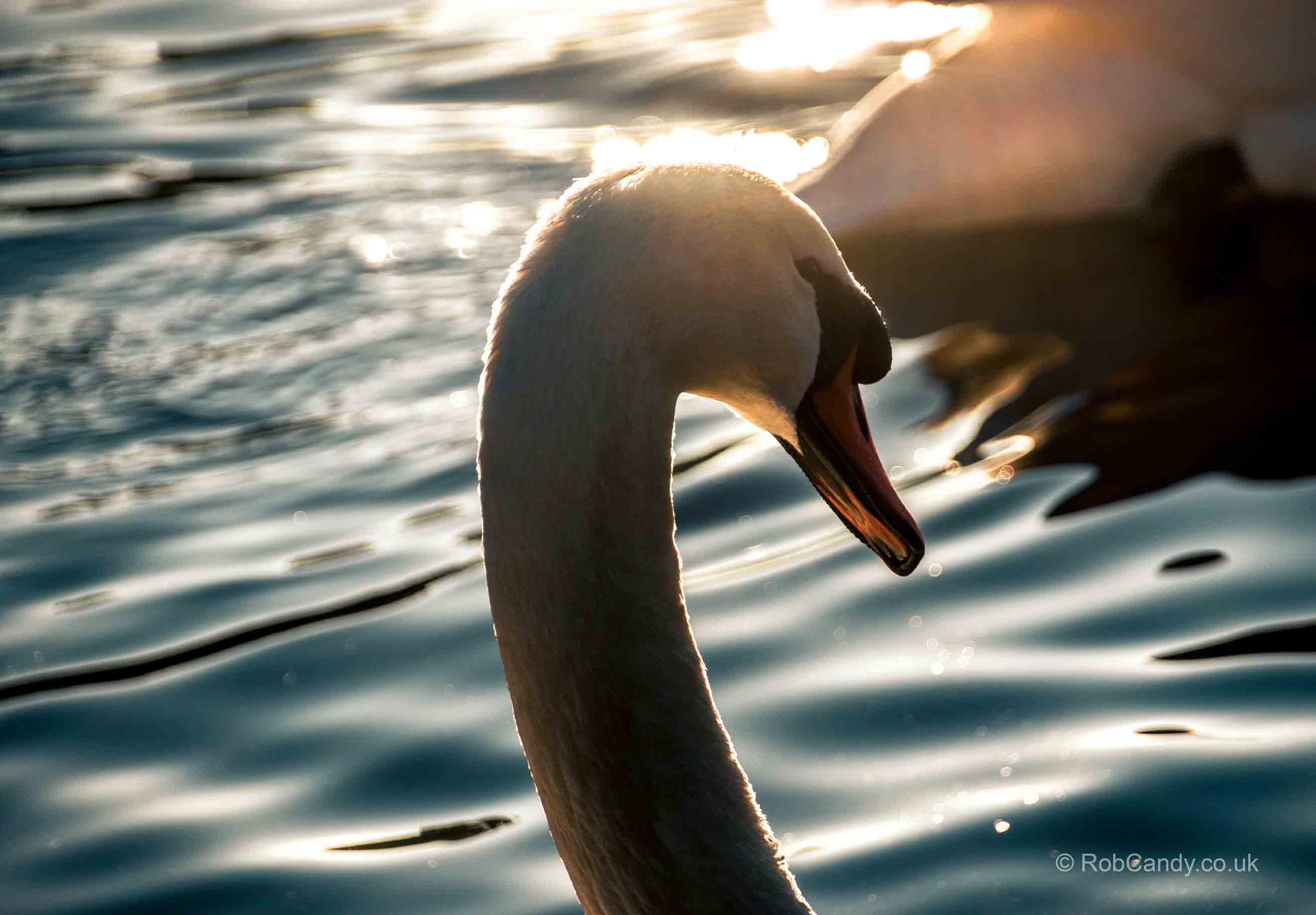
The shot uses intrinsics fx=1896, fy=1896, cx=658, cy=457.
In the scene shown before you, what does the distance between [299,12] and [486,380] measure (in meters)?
8.59

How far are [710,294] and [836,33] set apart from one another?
7067 millimetres

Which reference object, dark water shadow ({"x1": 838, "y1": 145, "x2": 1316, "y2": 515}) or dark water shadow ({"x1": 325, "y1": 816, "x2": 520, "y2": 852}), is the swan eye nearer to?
dark water shadow ({"x1": 325, "y1": 816, "x2": 520, "y2": 852})

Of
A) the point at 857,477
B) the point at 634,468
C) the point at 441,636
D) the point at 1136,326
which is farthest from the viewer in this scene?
the point at 1136,326

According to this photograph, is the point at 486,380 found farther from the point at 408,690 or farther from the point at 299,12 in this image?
the point at 299,12

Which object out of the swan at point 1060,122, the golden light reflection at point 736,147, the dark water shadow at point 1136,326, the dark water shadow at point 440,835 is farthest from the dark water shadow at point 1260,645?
the golden light reflection at point 736,147

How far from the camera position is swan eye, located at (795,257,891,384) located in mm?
2107

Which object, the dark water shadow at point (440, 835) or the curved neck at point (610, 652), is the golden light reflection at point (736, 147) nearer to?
the dark water shadow at point (440, 835)

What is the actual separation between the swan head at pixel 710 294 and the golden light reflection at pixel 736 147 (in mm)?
4281

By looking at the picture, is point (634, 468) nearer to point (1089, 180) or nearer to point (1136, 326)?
point (1136, 326)

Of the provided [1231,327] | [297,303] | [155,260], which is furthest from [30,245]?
[1231,327]

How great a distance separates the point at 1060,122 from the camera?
5.80m

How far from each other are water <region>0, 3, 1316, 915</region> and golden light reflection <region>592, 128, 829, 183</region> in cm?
99

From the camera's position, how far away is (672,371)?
2039 mm

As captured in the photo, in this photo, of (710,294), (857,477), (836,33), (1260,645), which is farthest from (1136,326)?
(836,33)
